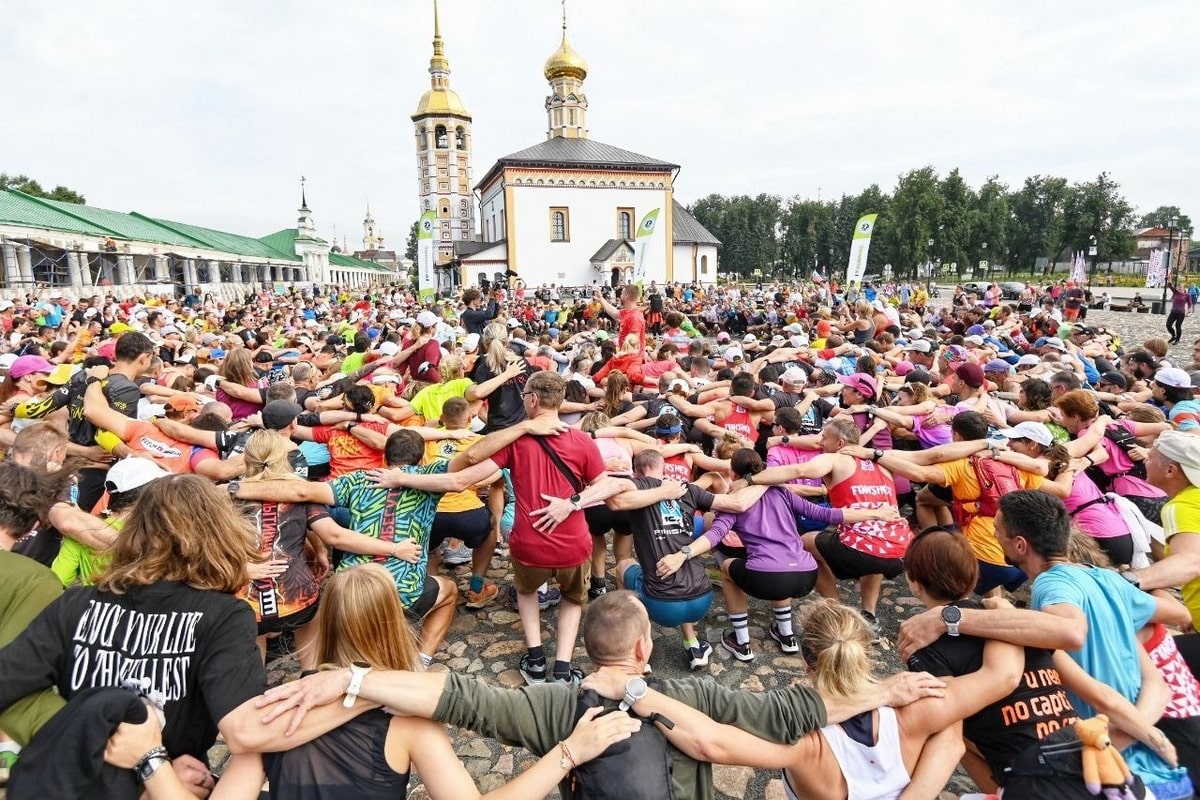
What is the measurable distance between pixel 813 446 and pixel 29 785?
4.54 meters

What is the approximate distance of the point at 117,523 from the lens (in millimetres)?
2984

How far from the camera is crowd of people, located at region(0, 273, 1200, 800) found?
6.00ft

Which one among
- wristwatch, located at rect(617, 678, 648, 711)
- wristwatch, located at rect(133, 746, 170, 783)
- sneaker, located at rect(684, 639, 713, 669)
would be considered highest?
wristwatch, located at rect(617, 678, 648, 711)

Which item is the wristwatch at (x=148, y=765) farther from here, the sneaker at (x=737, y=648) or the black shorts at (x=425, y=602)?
the sneaker at (x=737, y=648)

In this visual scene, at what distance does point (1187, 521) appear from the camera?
2.87 metres

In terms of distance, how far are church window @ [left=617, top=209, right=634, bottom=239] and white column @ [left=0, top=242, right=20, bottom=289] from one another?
34.8 m

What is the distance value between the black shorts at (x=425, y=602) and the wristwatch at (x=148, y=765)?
1946 millimetres

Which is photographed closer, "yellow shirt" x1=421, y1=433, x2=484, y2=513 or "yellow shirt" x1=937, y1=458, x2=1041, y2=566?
"yellow shirt" x1=937, y1=458, x2=1041, y2=566

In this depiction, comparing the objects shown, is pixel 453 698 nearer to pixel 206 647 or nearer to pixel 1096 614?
pixel 206 647

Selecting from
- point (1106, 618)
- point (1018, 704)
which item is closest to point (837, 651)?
point (1018, 704)

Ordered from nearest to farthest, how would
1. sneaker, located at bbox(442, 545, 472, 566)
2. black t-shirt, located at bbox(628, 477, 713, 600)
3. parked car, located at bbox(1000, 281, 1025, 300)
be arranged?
1. black t-shirt, located at bbox(628, 477, 713, 600)
2. sneaker, located at bbox(442, 545, 472, 566)
3. parked car, located at bbox(1000, 281, 1025, 300)

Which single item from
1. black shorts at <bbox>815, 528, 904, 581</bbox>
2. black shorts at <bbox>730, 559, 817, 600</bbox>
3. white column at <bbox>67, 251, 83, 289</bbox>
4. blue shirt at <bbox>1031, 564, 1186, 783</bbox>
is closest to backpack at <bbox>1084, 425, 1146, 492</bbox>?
black shorts at <bbox>815, 528, 904, 581</bbox>

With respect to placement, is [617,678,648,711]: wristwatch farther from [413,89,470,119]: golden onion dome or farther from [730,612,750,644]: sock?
[413,89,470,119]: golden onion dome

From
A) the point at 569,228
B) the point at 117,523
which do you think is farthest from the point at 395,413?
the point at 569,228
